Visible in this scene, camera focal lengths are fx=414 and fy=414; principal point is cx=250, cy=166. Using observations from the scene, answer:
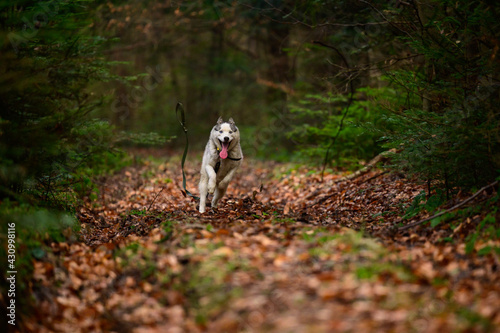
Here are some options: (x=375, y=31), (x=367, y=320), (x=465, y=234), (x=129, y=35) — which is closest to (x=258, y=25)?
(x=129, y=35)

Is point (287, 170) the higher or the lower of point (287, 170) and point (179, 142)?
the lower

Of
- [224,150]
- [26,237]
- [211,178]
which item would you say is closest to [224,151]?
[224,150]

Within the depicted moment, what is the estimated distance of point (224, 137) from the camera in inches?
Answer: 306

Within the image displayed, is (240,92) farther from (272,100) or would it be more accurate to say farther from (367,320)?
(367,320)

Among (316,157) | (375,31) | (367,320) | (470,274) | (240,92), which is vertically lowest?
(367,320)

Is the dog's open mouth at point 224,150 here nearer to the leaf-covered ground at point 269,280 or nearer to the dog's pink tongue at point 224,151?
the dog's pink tongue at point 224,151

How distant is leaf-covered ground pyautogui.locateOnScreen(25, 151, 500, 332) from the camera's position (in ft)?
11.8

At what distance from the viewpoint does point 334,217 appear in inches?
303

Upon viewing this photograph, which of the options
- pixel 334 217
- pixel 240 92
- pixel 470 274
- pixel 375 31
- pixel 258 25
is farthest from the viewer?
pixel 240 92

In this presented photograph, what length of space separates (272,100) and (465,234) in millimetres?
16845

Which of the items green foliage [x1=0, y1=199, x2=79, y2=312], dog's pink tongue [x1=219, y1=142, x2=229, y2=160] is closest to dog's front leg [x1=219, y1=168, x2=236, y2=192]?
dog's pink tongue [x1=219, y1=142, x2=229, y2=160]

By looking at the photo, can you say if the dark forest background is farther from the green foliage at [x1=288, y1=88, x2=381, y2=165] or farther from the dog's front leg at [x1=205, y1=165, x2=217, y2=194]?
the dog's front leg at [x1=205, y1=165, x2=217, y2=194]

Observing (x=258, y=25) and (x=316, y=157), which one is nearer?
(x=316, y=157)

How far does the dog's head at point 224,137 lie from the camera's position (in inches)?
308
